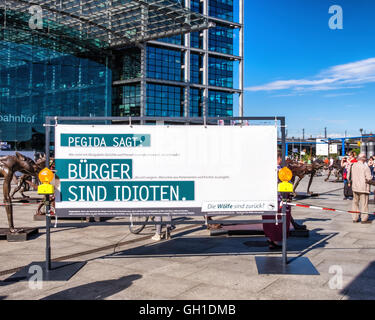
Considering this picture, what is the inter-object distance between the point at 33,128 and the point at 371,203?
35.7 metres

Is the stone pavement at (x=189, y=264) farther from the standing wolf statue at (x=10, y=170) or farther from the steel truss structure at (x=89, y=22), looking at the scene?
the steel truss structure at (x=89, y=22)

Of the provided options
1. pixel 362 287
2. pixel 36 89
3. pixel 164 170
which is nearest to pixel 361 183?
pixel 362 287

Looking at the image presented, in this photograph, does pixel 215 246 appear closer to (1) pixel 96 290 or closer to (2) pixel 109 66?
(1) pixel 96 290

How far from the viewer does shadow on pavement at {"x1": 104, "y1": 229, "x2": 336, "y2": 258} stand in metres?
7.55

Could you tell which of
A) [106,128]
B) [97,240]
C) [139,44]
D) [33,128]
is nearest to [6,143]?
[33,128]

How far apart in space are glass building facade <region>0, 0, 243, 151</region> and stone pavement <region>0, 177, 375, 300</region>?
34.3m

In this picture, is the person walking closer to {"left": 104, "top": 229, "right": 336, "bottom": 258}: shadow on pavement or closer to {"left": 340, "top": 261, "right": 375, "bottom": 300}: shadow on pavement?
{"left": 104, "top": 229, "right": 336, "bottom": 258}: shadow on pavement

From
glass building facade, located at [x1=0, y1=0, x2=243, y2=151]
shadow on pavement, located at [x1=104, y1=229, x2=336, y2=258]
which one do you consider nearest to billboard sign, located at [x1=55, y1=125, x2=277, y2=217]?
shadow on pavement, located at [x1=104, y1=229, x2=336, y2=258]

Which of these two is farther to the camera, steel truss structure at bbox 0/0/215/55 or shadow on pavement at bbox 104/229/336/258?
steel truss structure at bbox 0/0/215/55

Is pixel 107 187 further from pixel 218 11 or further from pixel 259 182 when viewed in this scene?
pixel 218 11

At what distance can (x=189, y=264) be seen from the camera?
6723mm

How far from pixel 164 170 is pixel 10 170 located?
184 inches

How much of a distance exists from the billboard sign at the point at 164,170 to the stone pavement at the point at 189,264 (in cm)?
57

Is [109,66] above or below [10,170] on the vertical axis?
above
